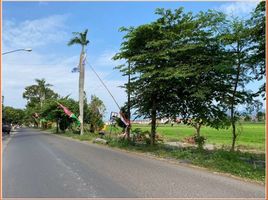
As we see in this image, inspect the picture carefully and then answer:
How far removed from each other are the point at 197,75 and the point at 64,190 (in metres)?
11.3

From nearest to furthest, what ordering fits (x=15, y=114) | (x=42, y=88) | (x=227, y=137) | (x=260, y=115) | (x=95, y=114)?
(x=260, y=115) → (x=227, y=137) → (x=95, y=114) → (x=42, y=88) → (x=15, y=114)

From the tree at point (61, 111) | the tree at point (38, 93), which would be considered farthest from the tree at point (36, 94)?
the tree at point (61, 111)

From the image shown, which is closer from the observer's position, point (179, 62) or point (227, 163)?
point (227, 163)

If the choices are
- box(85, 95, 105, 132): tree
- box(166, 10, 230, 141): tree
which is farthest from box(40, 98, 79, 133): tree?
box(166, 10, 230, 141): tree

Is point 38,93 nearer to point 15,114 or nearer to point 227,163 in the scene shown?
point 15,114

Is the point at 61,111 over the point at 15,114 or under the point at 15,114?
under

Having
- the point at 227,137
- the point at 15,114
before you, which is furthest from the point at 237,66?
the point at 15,114

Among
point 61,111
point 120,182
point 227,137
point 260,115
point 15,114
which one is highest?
A: point 15,114

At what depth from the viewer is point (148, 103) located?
23.7m

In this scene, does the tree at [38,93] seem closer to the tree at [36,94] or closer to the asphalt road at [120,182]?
the tree at [36,94]

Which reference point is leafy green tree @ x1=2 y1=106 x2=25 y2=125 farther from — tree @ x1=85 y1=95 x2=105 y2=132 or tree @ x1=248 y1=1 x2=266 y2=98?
tree @ x1=248 y1=1 x2=266 y2=98

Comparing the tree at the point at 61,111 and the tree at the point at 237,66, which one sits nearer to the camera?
the tree at the point at 237,66

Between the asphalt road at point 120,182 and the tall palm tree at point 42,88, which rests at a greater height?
the tall palm tree at point 42,88

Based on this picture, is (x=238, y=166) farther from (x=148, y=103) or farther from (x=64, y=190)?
(x=148, y=103)
